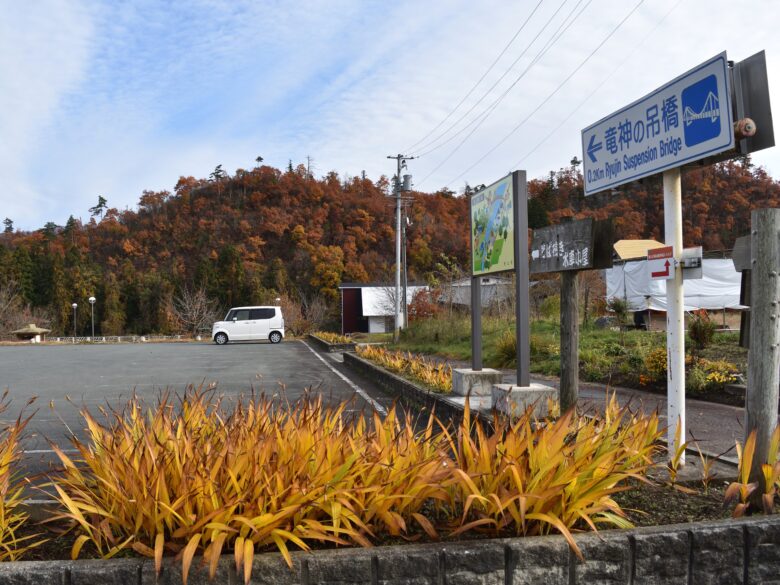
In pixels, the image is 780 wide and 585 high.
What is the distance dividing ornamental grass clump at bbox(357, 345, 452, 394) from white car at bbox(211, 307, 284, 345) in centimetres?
1738

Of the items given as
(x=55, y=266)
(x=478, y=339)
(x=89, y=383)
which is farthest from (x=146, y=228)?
(x=478, y=339)

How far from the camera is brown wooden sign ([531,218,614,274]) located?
4973 millimetres

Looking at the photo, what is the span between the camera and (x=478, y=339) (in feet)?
25.4

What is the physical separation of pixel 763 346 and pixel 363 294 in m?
49.5

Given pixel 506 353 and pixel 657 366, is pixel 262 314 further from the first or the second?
pixel 657 366

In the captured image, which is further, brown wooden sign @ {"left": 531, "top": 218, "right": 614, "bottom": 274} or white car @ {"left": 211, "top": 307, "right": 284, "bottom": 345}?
white car @ {"left": 211, "top": 307, "right": 284, "bottom": 345}

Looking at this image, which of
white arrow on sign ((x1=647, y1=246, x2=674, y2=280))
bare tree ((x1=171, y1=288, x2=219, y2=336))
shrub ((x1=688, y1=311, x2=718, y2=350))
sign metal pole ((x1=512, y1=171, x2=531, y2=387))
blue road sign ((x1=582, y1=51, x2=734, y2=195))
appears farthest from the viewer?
bare tree ((x1=171, y1=288, x2=219, y2=336))

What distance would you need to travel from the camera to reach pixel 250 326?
105ft

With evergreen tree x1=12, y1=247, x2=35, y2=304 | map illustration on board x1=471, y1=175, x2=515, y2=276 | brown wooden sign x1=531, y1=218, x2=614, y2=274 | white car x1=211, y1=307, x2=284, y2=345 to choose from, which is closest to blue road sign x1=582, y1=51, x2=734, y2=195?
brown wooden sign x1=531, y1=218, x2=614, y2=274

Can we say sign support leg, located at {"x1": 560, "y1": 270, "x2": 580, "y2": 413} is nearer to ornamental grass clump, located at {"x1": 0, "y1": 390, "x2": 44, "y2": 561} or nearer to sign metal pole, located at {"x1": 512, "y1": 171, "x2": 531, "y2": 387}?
sign metal pole, located at {"x1": 512, "y1": 171, "x2": 531, "y2": 387}

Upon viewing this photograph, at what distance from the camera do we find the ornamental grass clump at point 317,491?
2631mm

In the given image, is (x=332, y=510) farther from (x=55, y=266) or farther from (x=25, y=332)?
(x=55, y=266)

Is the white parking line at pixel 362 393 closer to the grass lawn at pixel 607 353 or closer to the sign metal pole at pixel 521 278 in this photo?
the sign metal pole at pixel 521 278

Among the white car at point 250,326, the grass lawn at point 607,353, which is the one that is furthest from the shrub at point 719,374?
the white car at point 250,326
